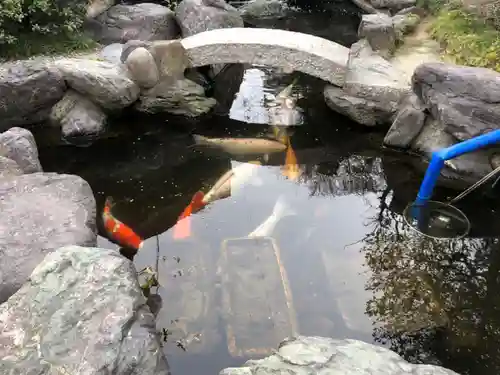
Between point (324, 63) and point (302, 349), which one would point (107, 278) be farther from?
point (324, 63)

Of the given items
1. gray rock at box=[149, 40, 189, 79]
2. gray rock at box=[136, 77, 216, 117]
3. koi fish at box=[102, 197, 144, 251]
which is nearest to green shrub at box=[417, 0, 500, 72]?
gray rock at box=[136, 77, 216, 117]

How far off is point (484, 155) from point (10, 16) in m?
7.10

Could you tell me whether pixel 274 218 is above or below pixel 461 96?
below

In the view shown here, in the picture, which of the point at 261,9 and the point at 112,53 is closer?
the point at 112,53

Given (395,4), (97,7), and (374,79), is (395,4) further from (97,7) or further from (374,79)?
(97,7)

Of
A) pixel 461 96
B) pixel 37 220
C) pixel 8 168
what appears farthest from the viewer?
pixel 461 96

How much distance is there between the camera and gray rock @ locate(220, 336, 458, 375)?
3180 millimetres

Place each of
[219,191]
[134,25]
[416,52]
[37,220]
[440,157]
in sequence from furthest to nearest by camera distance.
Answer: [134,25] < [416,52] < [219,191] < [440,157] < [37,220]

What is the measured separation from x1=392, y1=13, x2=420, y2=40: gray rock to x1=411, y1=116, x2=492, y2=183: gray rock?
2549 mm

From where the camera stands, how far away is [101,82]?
25.5 ft

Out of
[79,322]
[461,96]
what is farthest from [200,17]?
[79,322]

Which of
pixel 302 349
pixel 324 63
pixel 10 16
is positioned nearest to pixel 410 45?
pixel 324 63

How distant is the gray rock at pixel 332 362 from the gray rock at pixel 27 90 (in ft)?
19.1

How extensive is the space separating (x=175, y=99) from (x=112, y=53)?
147cm
